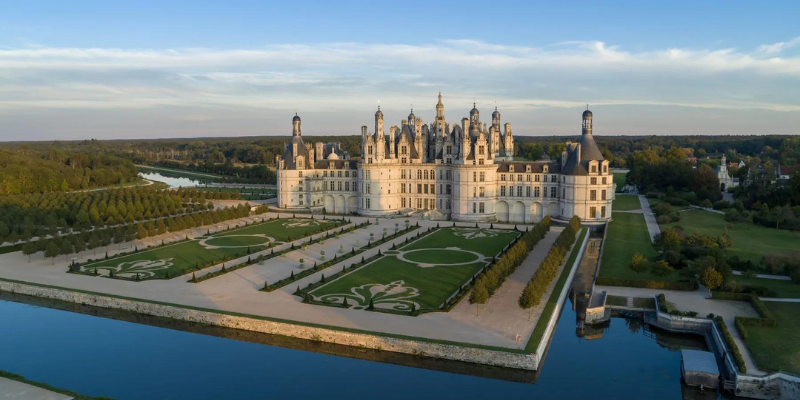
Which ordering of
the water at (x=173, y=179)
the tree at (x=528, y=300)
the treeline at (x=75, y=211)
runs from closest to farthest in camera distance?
the tree at (x=528, y=300) < the treeline at (x=75, y=211) < the water at (x=173, y=179)

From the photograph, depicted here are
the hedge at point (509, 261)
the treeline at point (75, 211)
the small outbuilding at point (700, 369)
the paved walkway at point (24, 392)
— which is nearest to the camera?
the paved walkway at point (24, 392)

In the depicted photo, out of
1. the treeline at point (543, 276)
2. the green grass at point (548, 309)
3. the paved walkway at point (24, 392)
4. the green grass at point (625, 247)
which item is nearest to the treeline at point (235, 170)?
the green grass at point (625, 247)

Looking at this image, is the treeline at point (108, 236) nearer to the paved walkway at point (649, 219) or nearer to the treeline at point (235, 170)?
the paved walkway at point (649, 219)

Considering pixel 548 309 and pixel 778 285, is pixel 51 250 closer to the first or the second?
pixel 548 309

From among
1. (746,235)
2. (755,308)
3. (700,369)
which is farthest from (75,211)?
(746,235)

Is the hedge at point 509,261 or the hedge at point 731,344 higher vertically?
the hedge at point 509,261

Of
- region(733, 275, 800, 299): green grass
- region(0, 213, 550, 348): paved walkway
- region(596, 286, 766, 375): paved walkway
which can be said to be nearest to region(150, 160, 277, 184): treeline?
region(0, 213, 550, 348): paved walkway
